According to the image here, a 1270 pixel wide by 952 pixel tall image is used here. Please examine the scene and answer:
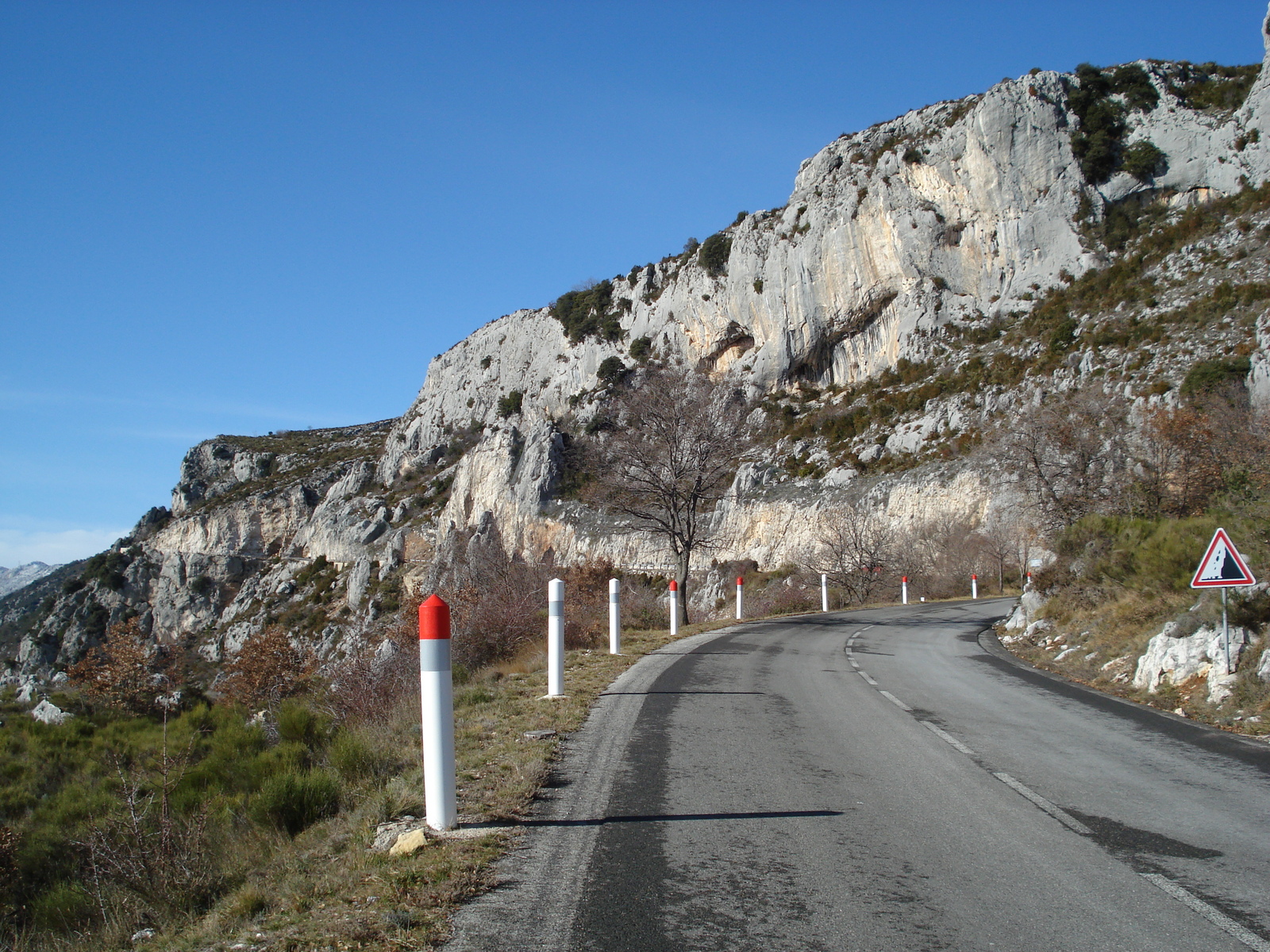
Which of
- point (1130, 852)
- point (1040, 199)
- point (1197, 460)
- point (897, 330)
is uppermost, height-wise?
point (1040, 199)

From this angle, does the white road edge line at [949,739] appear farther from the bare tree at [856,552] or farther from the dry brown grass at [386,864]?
the bare tree at [856,552]

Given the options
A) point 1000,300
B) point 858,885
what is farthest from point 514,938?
point 1000,300

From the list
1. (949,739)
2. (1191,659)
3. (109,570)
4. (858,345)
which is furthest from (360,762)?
(109,570)

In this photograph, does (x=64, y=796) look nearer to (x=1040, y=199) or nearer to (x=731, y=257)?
(x=1040, y=199)

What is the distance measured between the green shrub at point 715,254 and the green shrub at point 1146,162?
3177 cm

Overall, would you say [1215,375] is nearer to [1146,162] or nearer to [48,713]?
[1146,162]

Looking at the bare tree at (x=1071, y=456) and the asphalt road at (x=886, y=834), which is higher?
the bare tree at (x=1071, y=456)

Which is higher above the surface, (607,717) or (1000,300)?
(1000,300)

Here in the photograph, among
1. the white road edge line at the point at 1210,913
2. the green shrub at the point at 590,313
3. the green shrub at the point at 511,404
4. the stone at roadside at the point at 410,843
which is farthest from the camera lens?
the green shrub at the point at 511,404

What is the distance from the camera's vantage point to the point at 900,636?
57.7 ft

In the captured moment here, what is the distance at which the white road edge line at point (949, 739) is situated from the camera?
22.2ft

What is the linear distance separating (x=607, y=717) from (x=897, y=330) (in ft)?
183

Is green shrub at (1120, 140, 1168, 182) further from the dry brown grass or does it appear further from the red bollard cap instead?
the red bollard cap

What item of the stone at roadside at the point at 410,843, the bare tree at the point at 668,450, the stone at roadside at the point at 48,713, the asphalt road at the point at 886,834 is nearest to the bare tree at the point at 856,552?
the bare tree at the point at 668,450
